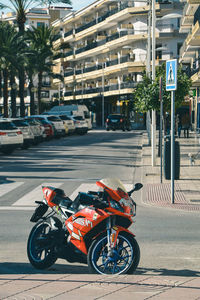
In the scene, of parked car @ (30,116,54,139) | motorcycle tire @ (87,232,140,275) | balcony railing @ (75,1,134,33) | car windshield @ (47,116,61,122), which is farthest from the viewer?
balcony railing @ (75,1,134,33)

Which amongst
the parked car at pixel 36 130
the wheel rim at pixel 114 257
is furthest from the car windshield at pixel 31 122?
the wheel rim at pixel 114 257

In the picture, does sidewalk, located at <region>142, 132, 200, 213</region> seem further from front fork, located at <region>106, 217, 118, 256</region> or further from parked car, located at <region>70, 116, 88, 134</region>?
parked car, located at <region>70, 116, 88, 134</region>

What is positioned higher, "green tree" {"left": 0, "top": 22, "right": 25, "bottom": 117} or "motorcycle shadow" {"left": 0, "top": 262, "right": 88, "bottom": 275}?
"green tree" {"left": 0, "top": 22, "right": 25, "bottom": 117}

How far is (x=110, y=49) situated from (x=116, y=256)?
76522 millimetres

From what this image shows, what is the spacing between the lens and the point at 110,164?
73.6ft

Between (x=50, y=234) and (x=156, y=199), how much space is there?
647 cm

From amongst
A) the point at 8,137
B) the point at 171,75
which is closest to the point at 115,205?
the point at 171,75

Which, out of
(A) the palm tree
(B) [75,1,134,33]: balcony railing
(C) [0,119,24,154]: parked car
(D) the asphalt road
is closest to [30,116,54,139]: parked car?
(C) [0,119,24,154]: parked car

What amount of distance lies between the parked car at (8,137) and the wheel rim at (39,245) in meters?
19.4

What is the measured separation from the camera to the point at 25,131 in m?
32.0

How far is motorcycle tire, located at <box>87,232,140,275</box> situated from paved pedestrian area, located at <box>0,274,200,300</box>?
0.20 metres

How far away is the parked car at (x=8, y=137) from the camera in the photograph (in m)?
26.2

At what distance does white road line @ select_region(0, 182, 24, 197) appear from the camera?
14.6 metres

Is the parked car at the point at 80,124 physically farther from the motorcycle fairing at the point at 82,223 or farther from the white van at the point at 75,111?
the motorcycle fairing at the point at 82,223
